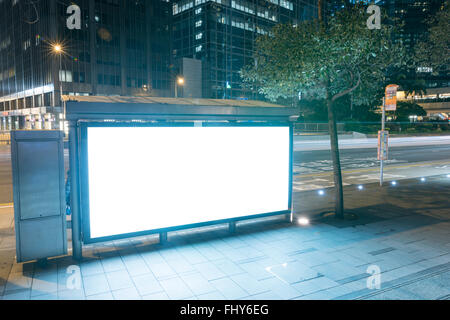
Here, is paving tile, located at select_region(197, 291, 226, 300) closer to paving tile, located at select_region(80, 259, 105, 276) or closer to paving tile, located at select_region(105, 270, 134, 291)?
paving tile, located at select_region(105, 270, 134, 291)

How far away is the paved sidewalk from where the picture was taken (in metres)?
4.11

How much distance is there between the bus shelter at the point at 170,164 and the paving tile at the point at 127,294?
108cm

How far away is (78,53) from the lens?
52.9 metres

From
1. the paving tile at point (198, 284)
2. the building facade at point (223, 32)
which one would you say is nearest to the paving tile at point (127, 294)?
the paving tile at point (198, 284)

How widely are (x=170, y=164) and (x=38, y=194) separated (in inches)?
77.1

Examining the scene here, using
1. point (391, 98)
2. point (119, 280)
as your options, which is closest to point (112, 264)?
point (119, 280)

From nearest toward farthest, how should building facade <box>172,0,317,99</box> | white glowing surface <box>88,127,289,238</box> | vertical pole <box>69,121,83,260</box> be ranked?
1. vertical pole <box>69,121,83,260</box>
2. white glowing surface <box>88,127,289,238</box>
3. building facade <box>172,0,317,99</box>

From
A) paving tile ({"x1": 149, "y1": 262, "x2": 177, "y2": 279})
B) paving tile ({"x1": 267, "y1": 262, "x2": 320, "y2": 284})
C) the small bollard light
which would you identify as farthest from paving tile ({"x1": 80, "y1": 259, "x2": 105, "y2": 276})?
the small bollard light

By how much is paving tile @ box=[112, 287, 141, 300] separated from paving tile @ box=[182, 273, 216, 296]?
66cm

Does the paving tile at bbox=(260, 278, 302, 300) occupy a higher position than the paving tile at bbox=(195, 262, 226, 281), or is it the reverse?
the paving tile at bbox=(195, 262, 226, 281)

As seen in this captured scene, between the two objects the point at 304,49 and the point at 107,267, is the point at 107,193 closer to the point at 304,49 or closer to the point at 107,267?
the point at 107,267

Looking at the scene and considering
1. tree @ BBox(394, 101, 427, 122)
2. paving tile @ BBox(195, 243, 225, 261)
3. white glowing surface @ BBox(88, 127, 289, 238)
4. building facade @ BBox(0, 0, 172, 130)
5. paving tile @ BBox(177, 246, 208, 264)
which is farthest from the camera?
tree @ BBox(394, 101, 427, 122)

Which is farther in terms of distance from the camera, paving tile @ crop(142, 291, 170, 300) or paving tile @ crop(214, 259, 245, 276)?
paving tile @ crop(214, 259, 245, 276)

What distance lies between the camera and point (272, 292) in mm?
4082
